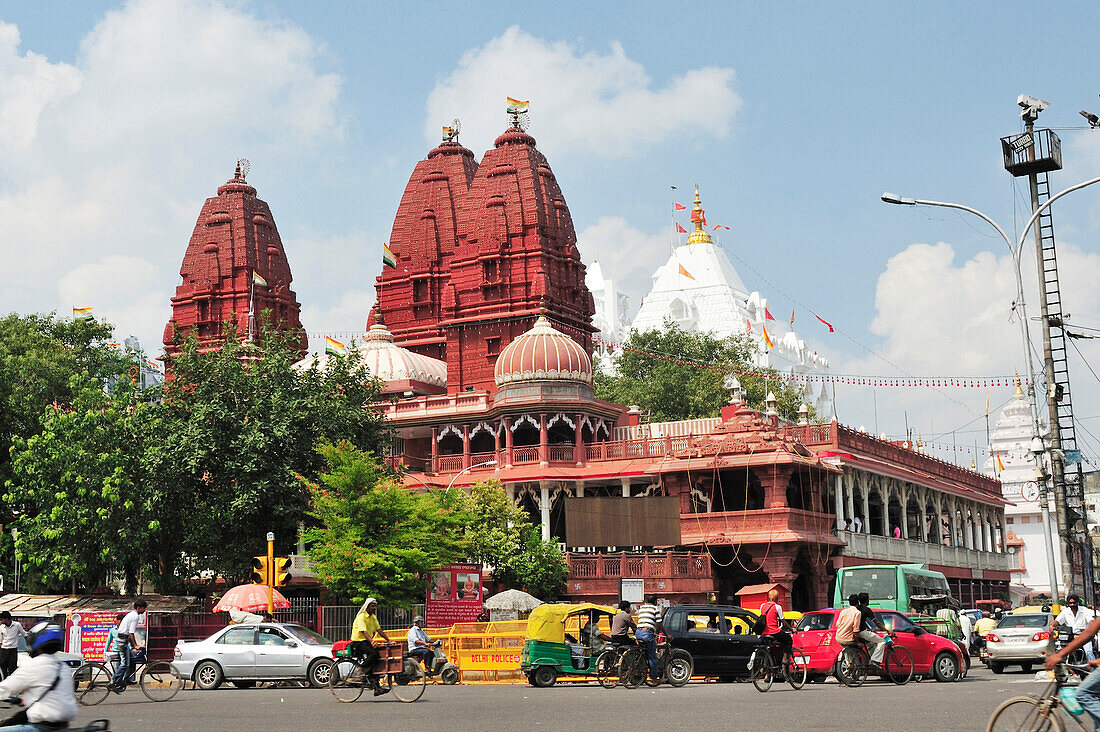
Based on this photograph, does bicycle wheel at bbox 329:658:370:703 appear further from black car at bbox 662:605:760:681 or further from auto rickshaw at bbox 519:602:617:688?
black car at bbox 662:605:760:681

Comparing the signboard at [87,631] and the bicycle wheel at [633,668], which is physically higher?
the signboard at [87,631]

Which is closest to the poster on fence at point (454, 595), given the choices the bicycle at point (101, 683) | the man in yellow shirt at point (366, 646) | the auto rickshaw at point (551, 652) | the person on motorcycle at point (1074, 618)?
the auto rickshaw at point (551, 652)

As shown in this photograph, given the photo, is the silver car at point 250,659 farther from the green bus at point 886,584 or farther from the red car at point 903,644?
the green bus at point 886,584

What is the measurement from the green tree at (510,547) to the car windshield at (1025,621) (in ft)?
55.3

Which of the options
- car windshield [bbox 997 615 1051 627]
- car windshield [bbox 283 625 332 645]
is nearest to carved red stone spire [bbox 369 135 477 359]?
car windshield [bbox 283 625 332 645]

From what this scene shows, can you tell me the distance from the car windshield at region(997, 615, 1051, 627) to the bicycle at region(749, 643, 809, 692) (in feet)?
18.5

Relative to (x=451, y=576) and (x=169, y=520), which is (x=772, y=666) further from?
(x=169, y=520)

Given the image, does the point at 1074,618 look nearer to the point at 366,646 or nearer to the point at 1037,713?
the point at 366,646

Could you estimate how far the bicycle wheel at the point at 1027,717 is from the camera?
10883 millimetres

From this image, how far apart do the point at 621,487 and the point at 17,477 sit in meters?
21.4

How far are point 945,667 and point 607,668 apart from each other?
6.18 meters

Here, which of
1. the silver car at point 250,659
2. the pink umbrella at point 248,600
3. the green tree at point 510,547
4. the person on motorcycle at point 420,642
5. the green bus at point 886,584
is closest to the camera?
A: the person on motorcycle at point 420,642

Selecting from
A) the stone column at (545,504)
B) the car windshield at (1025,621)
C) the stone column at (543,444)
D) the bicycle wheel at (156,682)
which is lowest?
the bicycle wheel at (156,682)

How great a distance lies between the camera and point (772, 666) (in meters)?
22.4
